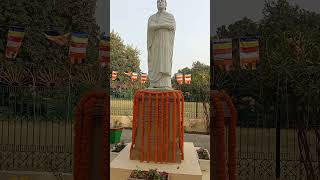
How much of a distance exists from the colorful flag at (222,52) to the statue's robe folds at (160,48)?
71.1 inches

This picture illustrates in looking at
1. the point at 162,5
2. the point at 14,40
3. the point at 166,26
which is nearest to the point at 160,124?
the point at 166,26

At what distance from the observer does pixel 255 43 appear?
2832mm

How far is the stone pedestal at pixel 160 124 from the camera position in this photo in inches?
159

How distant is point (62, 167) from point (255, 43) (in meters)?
2.31

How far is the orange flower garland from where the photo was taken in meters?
1.84

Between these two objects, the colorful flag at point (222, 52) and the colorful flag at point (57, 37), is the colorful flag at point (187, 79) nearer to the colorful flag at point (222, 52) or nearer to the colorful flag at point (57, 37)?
the colorful flag at point (57, 37)

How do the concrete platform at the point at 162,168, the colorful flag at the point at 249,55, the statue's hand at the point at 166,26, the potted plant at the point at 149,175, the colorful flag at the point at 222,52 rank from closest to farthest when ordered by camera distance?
the colorful flag at the point at 222,52
the colorful flag at the point at 249,55
the potted plant at the point at 149,175
the concrete platform at the point at 162,168
the statue's hand at the point at 166,26

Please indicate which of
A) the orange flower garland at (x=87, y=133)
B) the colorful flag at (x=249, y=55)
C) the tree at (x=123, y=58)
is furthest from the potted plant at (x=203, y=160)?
the tree at (x=123, y=58)

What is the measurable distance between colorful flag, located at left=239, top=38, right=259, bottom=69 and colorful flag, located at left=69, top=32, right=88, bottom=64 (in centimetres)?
148

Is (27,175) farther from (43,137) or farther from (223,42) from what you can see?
(223,42)

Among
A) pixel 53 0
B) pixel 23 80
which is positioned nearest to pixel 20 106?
pixel 23 80

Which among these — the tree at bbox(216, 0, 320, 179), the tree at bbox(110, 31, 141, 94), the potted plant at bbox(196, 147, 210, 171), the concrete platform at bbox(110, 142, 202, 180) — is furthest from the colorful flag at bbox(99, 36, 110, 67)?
the tree at bbox(110, 31, 141, 94)

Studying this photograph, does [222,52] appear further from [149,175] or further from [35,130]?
[35,130]

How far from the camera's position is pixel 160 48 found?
4.54 metres
